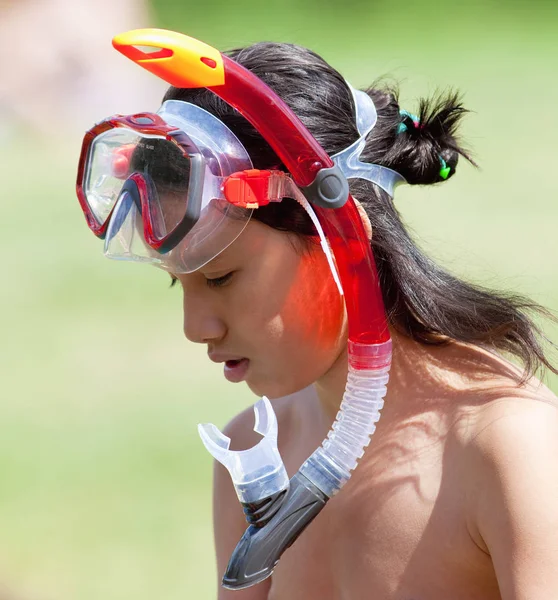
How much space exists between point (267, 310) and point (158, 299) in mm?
2999

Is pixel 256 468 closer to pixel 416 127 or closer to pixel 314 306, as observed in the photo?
pixel 314 306

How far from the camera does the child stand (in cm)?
133

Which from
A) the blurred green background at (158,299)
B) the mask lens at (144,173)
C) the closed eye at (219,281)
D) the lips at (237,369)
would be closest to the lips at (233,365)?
the lips at (237,369)

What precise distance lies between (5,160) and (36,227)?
1.35m

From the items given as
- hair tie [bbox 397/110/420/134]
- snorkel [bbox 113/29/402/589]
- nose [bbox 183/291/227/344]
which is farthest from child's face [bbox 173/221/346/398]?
hair tie [bbox 397/110/420/134]

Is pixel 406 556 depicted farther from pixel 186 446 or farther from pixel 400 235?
Answer: pixel 186 446

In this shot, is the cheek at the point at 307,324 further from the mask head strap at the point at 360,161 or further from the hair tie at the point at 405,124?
the hair tie at the point at 405,124

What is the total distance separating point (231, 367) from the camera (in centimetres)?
144

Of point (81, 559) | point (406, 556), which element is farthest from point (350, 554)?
point (81, 559)

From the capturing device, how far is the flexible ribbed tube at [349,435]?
4.14ft

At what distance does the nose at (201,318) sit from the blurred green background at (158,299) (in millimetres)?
434

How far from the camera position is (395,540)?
1.42 meters

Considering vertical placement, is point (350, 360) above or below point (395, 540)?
above

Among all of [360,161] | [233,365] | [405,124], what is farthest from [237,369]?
[405,124]
